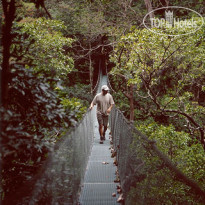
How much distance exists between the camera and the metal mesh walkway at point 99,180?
3998 mm

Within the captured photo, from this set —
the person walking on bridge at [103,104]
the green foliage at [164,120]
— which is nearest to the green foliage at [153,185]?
the green foliage at [164,120]

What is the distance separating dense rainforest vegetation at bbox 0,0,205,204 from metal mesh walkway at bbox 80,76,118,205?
0.88 meters

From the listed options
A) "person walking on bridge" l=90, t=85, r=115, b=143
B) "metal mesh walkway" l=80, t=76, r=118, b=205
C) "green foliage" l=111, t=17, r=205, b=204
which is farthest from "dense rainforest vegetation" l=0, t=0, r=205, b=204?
"metal mesh walkway" l=80, t=76, r=118, b=205

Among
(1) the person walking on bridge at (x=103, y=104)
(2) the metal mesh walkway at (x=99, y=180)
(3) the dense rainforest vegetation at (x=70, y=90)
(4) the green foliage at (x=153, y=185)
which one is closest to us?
(4) the green foliage at (x=153, y=185)

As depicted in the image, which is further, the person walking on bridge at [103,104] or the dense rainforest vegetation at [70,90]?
the person walking on bridge at [103,104]

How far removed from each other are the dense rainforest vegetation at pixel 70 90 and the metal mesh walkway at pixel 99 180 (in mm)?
878

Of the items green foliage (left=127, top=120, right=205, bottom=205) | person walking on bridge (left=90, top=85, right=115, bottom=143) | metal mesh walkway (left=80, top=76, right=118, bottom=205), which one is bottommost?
metal mesh walkway (left=80, top=76, right=118, bottom=205)

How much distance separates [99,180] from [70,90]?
14.8 m

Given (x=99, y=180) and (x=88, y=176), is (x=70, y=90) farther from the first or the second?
(x=99, y=180)

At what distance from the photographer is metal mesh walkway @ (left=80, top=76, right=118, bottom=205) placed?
4.00 m

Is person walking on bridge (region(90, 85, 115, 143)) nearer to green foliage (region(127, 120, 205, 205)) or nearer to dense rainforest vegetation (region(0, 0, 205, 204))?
dense rainforest vegetation (region(0, 0, 205, 204))

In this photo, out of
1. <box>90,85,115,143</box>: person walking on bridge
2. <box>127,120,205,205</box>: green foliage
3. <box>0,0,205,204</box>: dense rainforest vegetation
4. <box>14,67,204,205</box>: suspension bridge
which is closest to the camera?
<box>14,67,204,205</box>: suspension bridge

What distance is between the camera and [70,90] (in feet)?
63.3

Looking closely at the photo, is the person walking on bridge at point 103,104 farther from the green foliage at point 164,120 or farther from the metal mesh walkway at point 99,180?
the green foliage at point 164,120
